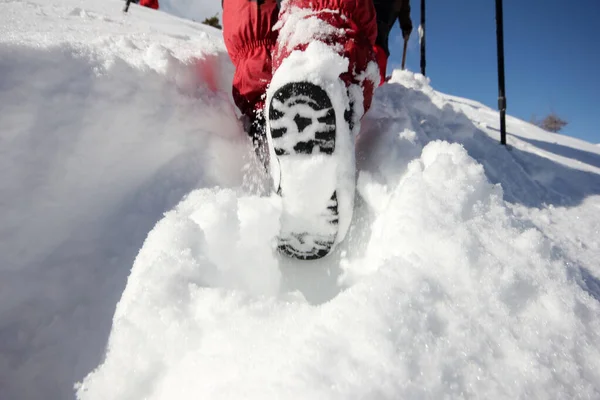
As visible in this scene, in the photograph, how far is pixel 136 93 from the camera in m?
0.91

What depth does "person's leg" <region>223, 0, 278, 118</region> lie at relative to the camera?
3.38 ft

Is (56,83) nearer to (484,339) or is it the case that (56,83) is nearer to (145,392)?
(145,392)

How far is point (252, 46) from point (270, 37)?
0.21 feet

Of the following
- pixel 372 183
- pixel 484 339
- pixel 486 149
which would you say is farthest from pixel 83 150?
pixel 486 149

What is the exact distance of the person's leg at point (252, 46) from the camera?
1.03 meters

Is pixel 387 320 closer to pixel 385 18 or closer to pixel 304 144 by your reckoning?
pixel 304 144

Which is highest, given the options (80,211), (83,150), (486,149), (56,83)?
(56,83)

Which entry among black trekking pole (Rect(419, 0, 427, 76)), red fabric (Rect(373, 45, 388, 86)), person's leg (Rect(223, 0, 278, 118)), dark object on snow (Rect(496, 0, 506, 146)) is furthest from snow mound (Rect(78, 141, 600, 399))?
black trekking pole (Rect(419, 0, 427, 76))

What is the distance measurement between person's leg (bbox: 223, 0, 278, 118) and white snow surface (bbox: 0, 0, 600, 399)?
0.10 metres

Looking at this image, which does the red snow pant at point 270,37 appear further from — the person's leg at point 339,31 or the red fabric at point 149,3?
the red fabric at point 149,3

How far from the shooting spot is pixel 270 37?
1045 mm

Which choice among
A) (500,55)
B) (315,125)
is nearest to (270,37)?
(315,125)

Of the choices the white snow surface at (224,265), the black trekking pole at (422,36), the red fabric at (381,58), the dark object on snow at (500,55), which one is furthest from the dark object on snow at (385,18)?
the white snow surface at (224,265)

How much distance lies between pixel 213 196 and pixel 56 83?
0.46 metres
